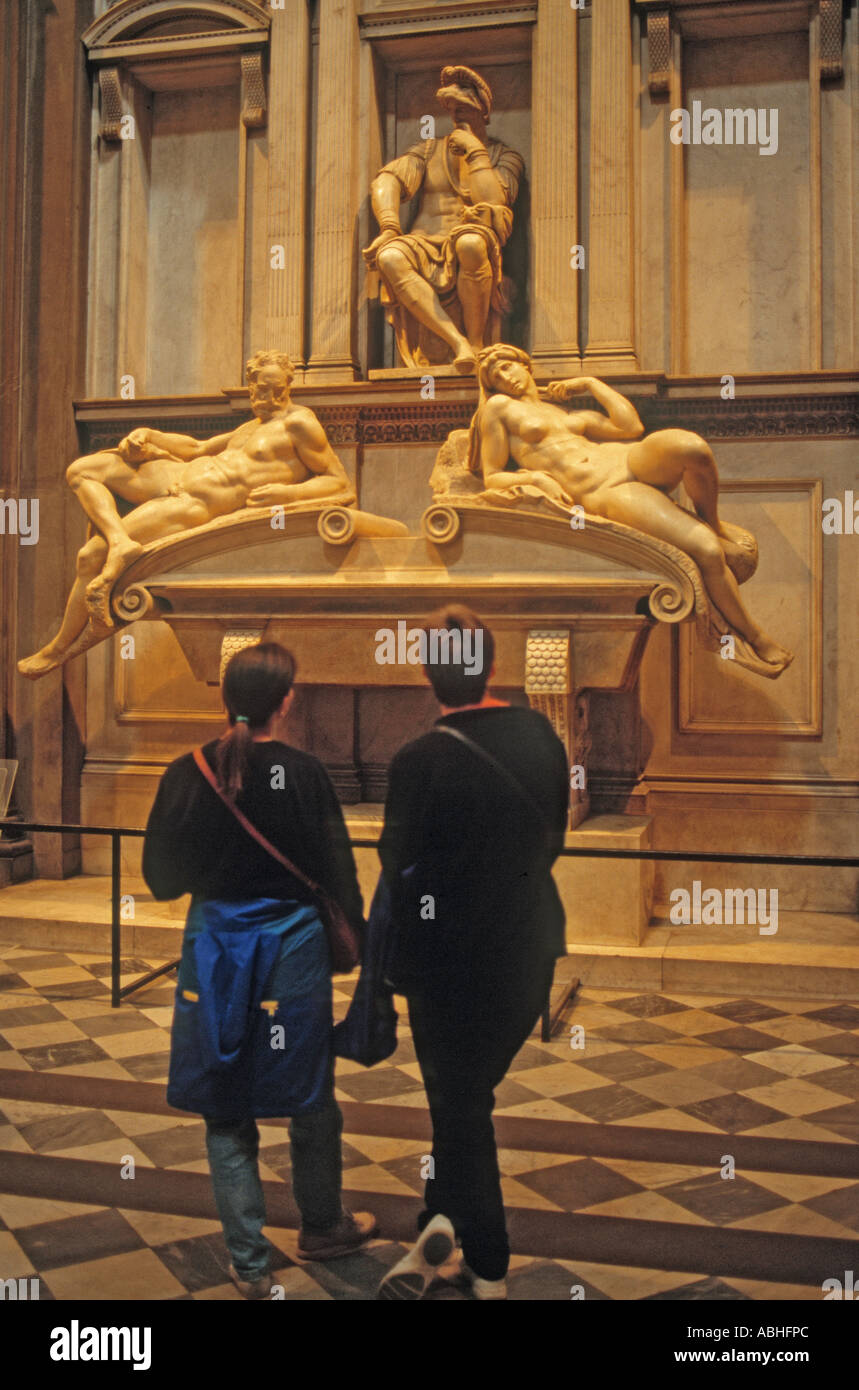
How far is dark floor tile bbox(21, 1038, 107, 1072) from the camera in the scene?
452 cm

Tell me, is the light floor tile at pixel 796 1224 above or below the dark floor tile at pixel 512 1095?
above

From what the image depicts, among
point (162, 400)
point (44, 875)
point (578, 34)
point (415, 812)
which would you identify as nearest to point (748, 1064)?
point (415, 812)

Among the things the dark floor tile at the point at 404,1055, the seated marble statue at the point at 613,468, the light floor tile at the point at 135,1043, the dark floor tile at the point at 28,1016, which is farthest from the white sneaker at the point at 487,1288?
the seated marble statue at the point at 613,468

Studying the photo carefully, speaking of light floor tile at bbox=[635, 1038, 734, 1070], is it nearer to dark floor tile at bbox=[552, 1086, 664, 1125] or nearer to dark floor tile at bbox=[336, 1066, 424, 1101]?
dark floor tile at bbox=[552, 1086, 664, 1125]

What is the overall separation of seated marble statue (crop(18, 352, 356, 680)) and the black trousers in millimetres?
4286

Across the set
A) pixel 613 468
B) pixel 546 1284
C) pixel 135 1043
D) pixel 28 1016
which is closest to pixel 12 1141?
pixel 135 1043

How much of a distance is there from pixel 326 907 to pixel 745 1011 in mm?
3186

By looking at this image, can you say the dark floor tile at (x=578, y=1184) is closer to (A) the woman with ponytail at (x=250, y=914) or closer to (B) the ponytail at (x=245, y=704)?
(A) the woman with ponytail at (x=250, y=914)

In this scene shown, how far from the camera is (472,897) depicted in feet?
8.21

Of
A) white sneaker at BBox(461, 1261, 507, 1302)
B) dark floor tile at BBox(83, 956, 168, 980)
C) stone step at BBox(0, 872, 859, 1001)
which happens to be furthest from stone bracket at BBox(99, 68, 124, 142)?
white sneaker at BBox(461, 1261, 507, 1302)

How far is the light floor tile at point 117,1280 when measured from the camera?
9.07ft

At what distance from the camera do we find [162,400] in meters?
8.02

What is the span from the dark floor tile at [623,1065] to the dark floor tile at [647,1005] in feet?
1.86
